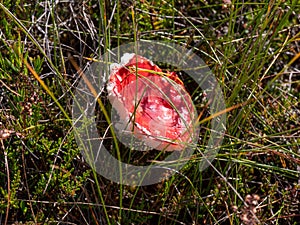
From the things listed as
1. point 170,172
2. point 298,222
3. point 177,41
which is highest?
point 177,41

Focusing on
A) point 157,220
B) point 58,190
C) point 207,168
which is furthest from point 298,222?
point 58,190

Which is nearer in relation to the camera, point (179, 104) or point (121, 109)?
point (121, 109)

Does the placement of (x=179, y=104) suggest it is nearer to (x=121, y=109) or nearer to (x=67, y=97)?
(x=121, y=109)

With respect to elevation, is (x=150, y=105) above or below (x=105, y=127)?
above
